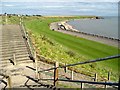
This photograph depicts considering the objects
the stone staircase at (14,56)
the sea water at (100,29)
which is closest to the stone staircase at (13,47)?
the stone staircase at (14,56)

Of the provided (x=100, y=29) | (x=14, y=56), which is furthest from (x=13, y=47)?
(x=100, y=29)

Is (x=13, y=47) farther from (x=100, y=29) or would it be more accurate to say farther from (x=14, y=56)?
(x=100, y=29)

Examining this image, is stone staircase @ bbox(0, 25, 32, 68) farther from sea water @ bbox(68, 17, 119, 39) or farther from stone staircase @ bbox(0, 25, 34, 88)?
sea water @ bbox(68, 17, 119, 39)

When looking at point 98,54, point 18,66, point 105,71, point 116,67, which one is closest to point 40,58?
point 18,66

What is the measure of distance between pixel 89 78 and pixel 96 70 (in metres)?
5.22

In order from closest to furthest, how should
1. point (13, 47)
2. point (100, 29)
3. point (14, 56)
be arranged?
point (14, 56), point (13, 47), point (100, 29)

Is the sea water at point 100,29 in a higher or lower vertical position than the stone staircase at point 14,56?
lower

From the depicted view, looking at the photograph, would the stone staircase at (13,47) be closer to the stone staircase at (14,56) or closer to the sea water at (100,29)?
the stone staircase at (14,56)

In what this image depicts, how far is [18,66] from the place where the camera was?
23047 millimetres

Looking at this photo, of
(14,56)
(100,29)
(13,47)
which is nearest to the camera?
(14,56)

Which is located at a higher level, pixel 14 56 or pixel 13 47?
pixel 13 47

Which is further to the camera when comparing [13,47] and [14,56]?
[13,47]

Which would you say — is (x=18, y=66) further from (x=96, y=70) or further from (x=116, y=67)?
(x=116, y=67)

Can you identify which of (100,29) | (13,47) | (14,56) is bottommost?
(100,29)
